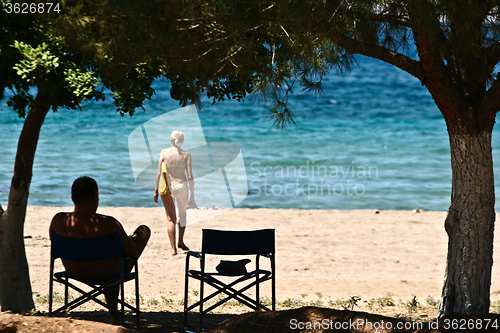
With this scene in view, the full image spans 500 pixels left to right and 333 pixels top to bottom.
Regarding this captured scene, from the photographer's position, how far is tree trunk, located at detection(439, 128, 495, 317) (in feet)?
10.8

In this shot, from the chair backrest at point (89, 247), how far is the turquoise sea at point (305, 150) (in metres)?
A: 8.65

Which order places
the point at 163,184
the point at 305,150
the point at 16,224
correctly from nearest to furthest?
the point at 16,224
the point at 163,184
the point at 305,150

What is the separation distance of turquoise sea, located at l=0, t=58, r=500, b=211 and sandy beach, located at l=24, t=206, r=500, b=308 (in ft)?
8.05

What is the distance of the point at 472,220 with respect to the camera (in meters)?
3.31

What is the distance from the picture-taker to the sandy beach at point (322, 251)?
5.63m

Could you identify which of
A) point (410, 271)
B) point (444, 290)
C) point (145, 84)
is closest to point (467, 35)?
point (444, 290)

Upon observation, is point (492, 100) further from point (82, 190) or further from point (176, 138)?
point (176, 138)

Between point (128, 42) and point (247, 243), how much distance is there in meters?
1.69

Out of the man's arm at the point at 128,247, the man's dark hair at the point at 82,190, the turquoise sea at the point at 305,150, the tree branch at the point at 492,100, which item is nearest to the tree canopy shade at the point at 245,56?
the tree branch at the point at 492,100

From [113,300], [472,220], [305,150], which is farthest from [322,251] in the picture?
[305,150]

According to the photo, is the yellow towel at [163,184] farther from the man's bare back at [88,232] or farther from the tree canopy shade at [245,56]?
the man's bare back at [88,232]

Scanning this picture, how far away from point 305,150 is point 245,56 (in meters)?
17.5

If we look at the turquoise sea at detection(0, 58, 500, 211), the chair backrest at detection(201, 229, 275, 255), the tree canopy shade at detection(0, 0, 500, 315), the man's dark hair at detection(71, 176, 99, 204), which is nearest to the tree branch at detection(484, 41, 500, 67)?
the tree canopy shade at detection(0, 0, 500, 315)

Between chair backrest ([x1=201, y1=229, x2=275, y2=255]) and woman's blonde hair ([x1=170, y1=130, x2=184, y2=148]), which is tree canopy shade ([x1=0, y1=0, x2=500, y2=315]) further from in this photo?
woman's blonde hair ([x1=170, y1=130, x2=184, y2=148])
